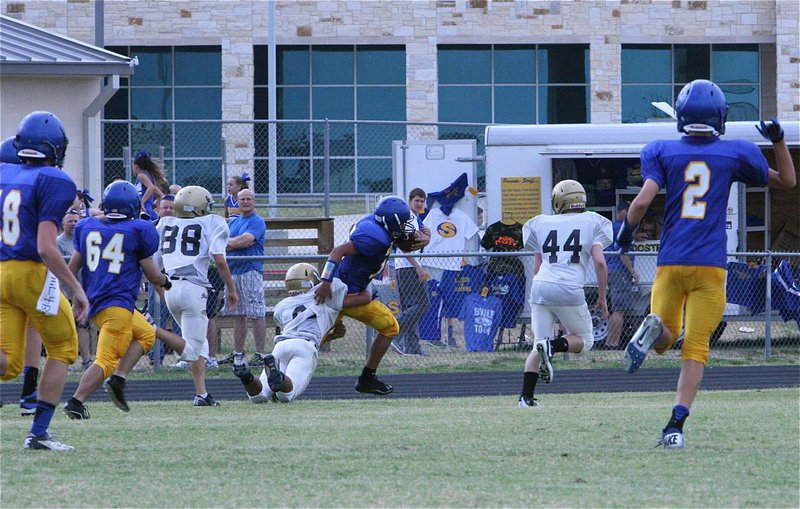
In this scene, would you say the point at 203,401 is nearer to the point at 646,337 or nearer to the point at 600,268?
the point at 600,268

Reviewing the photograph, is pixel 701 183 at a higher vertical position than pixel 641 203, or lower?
higher

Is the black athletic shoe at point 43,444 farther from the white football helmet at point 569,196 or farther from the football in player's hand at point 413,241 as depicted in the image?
the white football helmet at point 569,196

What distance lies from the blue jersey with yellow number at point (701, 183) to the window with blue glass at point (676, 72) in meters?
23.2

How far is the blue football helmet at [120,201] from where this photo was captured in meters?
9.10

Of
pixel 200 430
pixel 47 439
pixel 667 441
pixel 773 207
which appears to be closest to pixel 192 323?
pixel 200 430

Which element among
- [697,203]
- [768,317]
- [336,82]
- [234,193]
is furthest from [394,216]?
[336,82]

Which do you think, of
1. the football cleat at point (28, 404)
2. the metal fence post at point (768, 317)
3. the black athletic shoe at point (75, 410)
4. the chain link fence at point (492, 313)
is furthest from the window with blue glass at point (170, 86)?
the black athletic shoe at point (75, 410)

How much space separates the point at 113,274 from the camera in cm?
890

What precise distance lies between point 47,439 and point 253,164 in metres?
16.7

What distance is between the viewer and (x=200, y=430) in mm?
8156

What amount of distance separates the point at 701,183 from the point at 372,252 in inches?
143

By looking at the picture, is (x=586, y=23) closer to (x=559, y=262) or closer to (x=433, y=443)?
(x=559, y=262)

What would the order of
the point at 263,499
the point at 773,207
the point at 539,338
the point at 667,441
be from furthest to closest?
the point at 773,207 → the point at 539,338 → the point at 667,441 → the point at 263,499

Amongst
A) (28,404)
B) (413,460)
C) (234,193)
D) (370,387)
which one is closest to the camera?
(413,460)
